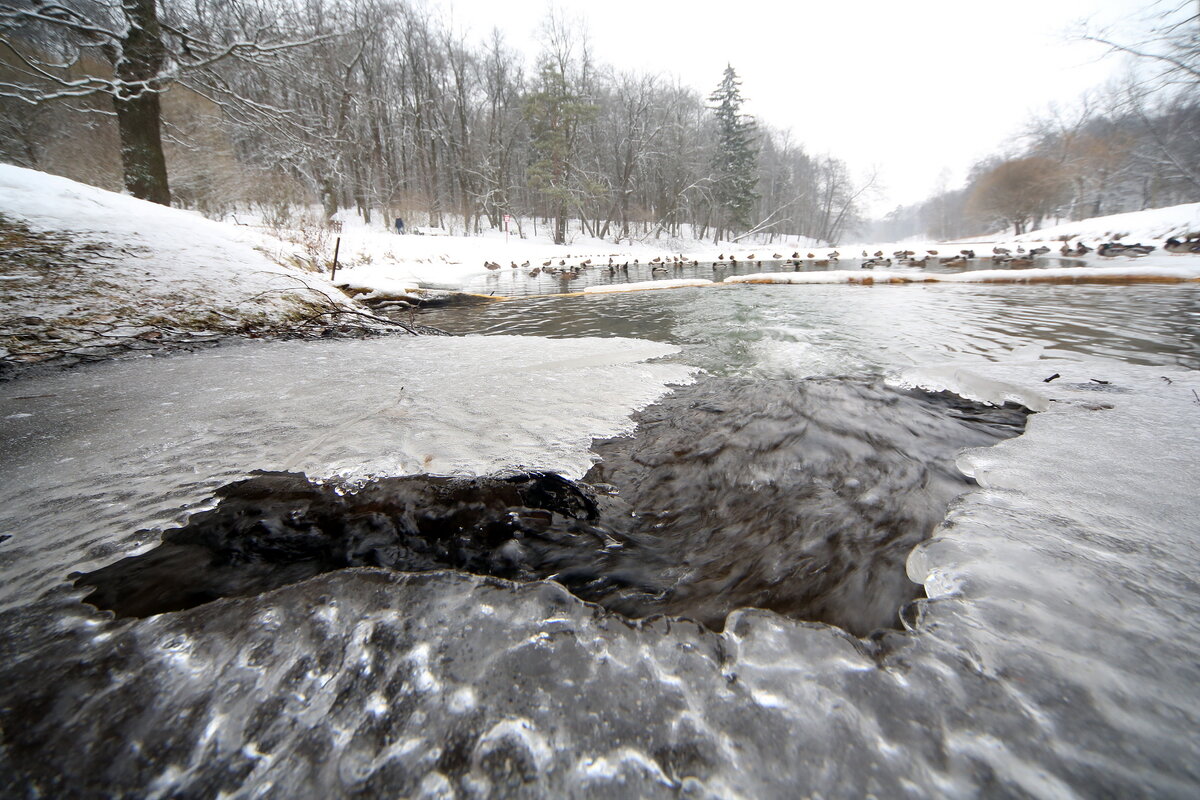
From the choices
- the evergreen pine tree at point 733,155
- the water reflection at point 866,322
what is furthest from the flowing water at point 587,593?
the evergreen pine tree at point 733,155

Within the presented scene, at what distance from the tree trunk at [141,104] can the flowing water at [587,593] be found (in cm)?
584

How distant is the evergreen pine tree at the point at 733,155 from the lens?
34344 millimetres

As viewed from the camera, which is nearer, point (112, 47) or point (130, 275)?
point (130, 275)

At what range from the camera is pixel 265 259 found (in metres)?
5.07

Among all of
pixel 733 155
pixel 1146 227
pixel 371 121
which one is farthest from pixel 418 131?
pixel 1146 227

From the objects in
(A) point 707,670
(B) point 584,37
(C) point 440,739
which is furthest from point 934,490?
(B) point 584,37

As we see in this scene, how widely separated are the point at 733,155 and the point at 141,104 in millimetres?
36446

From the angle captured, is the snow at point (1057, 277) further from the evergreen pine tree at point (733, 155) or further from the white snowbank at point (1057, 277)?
the evergreen pine tree at point (733, 155)

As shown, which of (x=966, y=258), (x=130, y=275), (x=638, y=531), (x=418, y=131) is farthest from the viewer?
(x=418, y=131)

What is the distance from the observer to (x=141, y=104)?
6613 millimetres

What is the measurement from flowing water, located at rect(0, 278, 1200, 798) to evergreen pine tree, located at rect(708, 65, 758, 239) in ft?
122

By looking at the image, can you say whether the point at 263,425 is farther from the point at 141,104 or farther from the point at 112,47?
the point at 141,104

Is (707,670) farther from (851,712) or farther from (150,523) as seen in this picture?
(150,523)

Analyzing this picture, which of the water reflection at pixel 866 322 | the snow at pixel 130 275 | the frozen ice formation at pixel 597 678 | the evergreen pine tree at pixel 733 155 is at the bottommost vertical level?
the frozen ice formation at pixel 597 678
